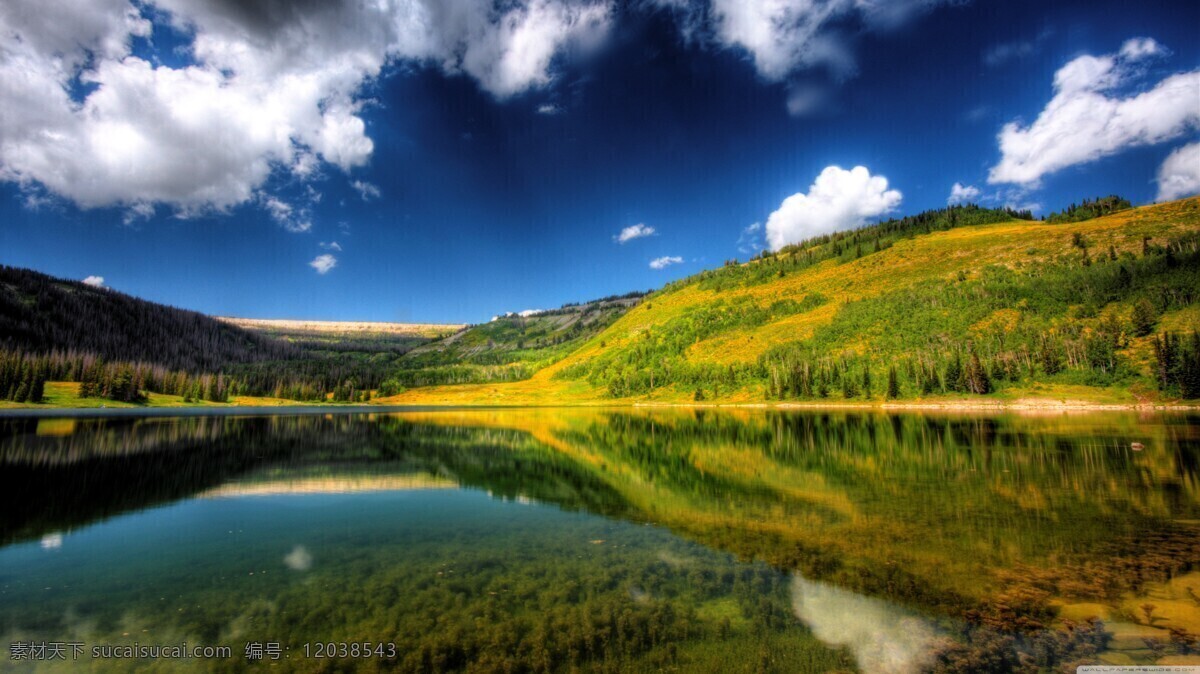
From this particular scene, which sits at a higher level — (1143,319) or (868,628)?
(1143,319)

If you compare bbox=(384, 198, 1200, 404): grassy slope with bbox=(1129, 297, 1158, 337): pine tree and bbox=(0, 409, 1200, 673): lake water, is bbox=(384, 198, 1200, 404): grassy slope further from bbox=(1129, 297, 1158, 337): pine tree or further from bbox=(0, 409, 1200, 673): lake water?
bbox=(0, 409, 1200, 673): lake water

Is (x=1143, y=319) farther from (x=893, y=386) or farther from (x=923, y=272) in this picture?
(x=923, y=272)

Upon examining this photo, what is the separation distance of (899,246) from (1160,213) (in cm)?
6551

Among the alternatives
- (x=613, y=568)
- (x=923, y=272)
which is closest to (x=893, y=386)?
(x=923, y=272)

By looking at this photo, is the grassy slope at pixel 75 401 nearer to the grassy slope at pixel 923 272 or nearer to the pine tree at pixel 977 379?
the grassy slope at pixel 923 272

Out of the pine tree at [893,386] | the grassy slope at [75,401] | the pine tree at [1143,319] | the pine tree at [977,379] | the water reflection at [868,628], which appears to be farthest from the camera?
the grassy slope at [75,401]

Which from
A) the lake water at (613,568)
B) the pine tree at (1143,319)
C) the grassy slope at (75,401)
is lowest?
the lake water at (613,568)

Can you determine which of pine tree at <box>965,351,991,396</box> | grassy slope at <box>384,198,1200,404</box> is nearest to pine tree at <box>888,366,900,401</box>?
pine tree at <box>965,351,991,396</box>

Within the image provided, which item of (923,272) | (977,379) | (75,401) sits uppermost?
(923,272)

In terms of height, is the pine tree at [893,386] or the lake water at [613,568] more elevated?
the pine tree at [893,386]

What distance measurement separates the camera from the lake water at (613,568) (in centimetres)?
872

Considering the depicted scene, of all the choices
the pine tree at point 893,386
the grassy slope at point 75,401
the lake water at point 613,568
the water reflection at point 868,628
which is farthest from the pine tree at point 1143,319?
the grassy slope at point 75,401

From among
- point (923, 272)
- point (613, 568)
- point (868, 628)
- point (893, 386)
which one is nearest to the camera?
point (868, 628)

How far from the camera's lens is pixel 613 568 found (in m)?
13.1
